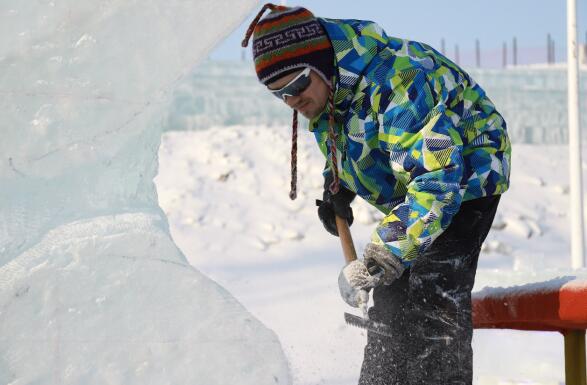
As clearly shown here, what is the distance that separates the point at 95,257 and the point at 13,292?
0.69 feet

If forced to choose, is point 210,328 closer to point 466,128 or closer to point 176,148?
point 466,128

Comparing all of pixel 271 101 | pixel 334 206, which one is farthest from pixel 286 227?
pixel 334 206

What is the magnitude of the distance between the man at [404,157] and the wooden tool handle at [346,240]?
0.39ft

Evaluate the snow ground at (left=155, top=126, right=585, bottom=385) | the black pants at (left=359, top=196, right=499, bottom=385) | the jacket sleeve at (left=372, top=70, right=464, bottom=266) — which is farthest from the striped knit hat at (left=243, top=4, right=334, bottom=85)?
the snow ground at (left=155, top=126, right=585, bottom=385)

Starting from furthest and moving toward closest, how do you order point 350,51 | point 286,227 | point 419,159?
point 286,227
point 350,51
point 419,159

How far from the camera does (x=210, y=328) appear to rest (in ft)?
7.40

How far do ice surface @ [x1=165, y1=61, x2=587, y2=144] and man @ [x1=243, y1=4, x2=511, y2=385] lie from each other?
8.42 m

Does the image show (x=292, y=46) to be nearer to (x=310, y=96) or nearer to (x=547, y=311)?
(x=310, y=96)

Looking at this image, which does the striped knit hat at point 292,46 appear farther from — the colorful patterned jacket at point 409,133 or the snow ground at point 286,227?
the snow ground at point 286,227

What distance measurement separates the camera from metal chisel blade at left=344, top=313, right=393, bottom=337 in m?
2.32

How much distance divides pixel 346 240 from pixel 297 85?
57 centimetres

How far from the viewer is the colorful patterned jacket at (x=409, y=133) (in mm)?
1987

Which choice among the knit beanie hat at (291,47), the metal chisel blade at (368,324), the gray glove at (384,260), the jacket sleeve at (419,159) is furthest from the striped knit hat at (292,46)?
the metal chisel blade at (368,324)

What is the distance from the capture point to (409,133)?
Answer: 1.99m
